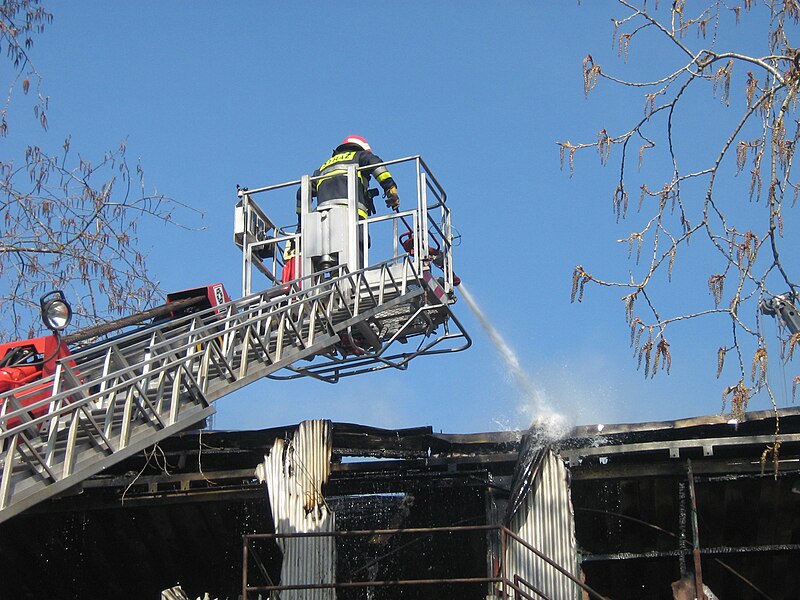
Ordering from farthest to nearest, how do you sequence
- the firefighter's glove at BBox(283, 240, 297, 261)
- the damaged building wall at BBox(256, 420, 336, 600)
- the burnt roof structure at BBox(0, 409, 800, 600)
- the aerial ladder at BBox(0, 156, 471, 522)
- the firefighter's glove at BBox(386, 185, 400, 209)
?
the firefighter's glove at BBox(283, 240, 297, 261) → the firefighter's glove at BBox(386, 185, 400, 209) → the damaged building wall at BBox(256, 420, 336, 600) → the burnt roof structure at BBox(0, 409, 800, 600) → the aerial ladder at BBox(0, 156, 471, 522)

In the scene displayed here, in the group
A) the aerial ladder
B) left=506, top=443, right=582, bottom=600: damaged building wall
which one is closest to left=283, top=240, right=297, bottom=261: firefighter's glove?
the aerial ladder

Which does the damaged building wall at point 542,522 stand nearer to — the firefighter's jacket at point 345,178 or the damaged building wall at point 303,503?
the damaged building wall at point 303,503

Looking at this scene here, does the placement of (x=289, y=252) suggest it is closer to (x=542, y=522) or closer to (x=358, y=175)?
(x=358, y=175)

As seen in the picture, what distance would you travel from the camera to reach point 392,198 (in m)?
13.3

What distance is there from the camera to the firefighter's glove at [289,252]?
1365 centimetres

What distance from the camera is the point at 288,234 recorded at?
46.6 ft

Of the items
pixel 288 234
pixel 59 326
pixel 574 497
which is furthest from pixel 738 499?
pixel 59 326

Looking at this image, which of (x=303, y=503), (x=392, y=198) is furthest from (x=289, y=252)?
(x=303, y=503)

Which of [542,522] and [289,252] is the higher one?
[289,252]

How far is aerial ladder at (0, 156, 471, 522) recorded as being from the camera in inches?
347

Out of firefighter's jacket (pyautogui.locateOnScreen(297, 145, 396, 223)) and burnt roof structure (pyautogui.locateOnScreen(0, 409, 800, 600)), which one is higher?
firefighter's jacket (pyautogui.locateOnScreen(297, 145, 396, 223))

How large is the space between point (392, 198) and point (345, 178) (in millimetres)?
745

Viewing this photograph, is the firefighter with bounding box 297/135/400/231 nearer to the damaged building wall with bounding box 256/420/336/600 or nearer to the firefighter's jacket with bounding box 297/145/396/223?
the firefighter's jacket with bounding box 297/145/396/223

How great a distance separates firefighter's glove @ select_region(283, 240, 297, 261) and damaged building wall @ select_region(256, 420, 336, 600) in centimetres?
212
